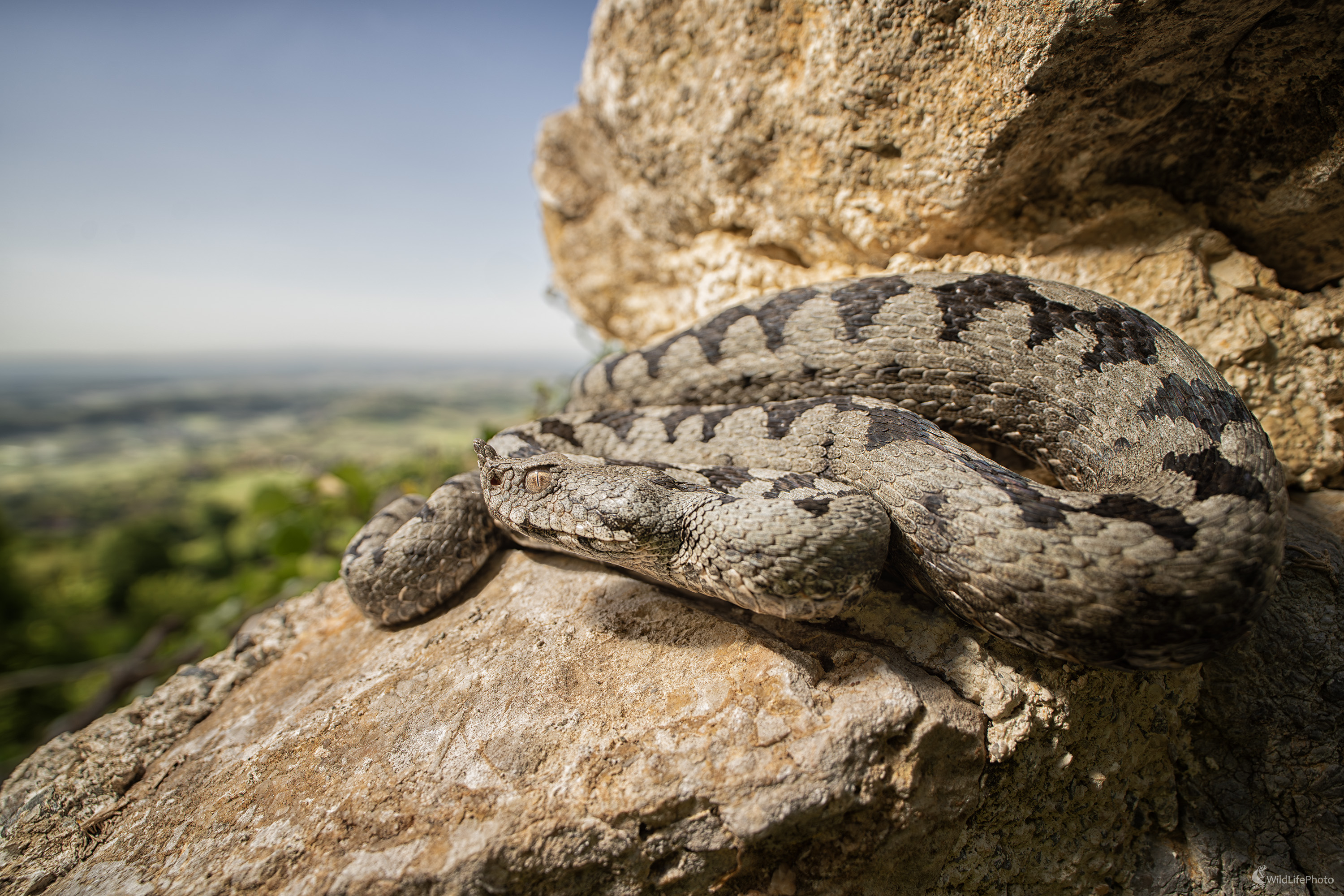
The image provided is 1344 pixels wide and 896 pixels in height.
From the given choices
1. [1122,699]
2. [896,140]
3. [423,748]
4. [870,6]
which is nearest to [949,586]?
[1122,699]

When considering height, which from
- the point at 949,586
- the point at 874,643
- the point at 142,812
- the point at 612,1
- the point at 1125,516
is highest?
the point at 612,1

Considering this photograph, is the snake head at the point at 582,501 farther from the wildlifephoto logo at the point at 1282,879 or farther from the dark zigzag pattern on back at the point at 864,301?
the wildlifephoto logo at the point at 1282,879

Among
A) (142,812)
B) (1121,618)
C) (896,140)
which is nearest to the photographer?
(1121,618)

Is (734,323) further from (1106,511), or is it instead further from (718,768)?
(718,768)

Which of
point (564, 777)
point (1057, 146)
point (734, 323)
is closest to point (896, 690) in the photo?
point (564, 777)

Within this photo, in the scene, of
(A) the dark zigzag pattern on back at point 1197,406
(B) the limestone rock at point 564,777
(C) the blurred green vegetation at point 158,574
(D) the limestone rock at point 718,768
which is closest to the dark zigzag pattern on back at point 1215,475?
(A) the dark zigzag pattern on back at point 1197,406

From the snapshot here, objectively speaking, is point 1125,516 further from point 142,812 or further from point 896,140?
point 142,812

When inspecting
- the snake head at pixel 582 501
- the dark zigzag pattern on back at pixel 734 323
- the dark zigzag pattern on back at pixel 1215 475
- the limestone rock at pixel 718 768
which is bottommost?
the limestone rock at pixel 718 768
